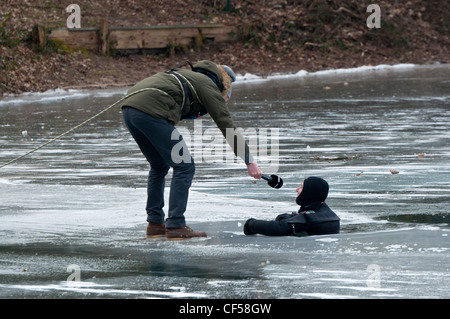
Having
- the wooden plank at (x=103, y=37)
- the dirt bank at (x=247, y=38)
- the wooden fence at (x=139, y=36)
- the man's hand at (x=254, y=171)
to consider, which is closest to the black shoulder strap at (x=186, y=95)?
the man's hand at (x=254, y=171)

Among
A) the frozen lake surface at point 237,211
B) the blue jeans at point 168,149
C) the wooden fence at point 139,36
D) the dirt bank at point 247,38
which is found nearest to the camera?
the frozen lake surface at point 237,211

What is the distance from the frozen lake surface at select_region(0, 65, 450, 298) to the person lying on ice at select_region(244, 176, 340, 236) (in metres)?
0.09

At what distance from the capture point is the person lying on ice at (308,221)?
666cm

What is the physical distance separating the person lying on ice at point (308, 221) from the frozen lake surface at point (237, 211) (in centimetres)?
9

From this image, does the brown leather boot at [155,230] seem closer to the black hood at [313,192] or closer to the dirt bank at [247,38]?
the black hood at [313,192]

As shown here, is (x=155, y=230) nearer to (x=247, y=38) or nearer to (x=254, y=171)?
(x=254, y=171)

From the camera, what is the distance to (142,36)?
84.4 ft

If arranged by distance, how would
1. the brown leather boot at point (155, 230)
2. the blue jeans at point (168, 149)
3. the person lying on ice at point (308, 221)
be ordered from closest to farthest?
the blue jeans at point (168, 149) → the person lying on ice at point (308, 221) → the brown leather boot at point (155, 230)

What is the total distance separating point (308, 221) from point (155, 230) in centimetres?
121

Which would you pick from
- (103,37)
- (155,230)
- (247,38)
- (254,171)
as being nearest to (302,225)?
(254,171)

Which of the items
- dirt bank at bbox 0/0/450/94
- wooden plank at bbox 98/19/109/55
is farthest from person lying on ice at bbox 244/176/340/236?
wooden plank at bbox 98/19/109/55

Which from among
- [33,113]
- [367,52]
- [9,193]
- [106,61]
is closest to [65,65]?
[106,61]

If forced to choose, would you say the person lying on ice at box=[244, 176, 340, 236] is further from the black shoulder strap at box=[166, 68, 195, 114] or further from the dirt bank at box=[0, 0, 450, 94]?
the dirt bank at box=[0, 0, 450, 94]
